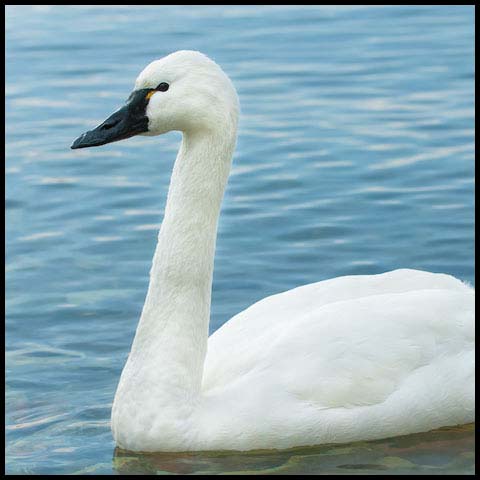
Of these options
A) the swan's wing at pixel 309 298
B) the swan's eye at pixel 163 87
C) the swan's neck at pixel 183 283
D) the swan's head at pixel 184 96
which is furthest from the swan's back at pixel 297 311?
the swan's eye at pixel 163 87

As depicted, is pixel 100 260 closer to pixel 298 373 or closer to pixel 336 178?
pixel 336 178

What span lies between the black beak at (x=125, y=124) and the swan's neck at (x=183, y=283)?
240mm

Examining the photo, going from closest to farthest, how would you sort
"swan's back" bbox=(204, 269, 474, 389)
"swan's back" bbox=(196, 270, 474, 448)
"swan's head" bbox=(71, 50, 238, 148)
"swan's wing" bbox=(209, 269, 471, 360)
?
"swan's head" bbox=(71, 50, 238, 148) → "swan's back" bbox=(196, 270, 474, 448) → "swan's back" bbox=(204, 269, 474, 389) → "swan's wing" bbox=(209, 269, 471, 360)

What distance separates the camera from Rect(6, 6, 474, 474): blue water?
9039 mm

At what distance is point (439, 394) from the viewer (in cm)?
766

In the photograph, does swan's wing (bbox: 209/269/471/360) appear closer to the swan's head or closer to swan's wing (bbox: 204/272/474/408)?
swan's wing (bbox: 204/272/474/408)

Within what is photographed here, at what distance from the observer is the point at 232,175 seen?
39.8 feet

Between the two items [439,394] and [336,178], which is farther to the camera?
[336,178]

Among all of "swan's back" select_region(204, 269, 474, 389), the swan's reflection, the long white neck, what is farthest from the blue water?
"swan's back" select_region(204, 269, 474, 389)

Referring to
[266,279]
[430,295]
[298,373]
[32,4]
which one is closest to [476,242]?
[266,279]

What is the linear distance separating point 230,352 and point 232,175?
4466 mm

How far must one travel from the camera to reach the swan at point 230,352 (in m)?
7.34

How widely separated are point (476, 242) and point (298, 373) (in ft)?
9.94

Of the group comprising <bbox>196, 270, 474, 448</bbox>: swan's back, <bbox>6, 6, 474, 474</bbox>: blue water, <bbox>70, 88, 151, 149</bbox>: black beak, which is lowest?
<bbox>6, 6, 474, 474</bbox>: blue water
